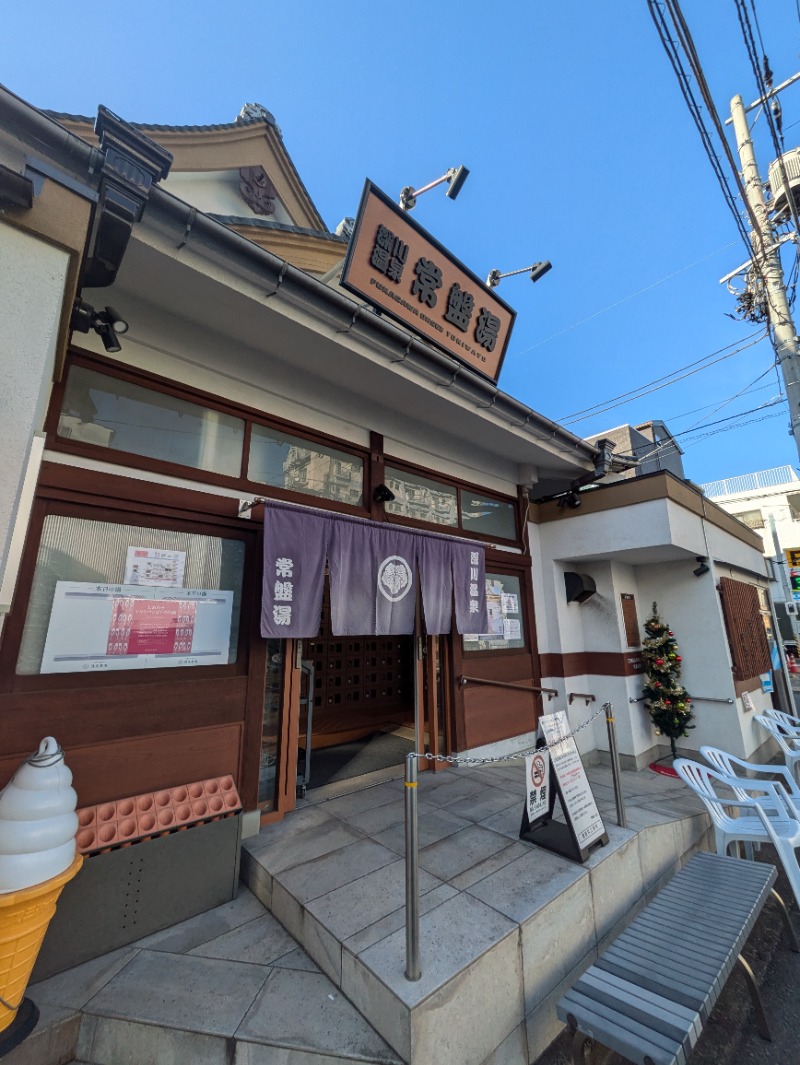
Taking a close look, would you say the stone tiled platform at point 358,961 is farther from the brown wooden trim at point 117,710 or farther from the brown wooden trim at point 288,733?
the brown wooden trim at point 117,710

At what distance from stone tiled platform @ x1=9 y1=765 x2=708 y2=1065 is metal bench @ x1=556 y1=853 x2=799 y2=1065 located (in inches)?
12.4

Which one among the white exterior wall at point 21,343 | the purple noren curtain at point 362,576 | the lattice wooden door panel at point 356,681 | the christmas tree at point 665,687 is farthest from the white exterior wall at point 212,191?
the christmas tree at point 665,687

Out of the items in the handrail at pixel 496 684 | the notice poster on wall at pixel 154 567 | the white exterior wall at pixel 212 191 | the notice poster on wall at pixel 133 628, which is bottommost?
the handrail at pixel 496 684

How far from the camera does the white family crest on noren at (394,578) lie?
4.73 m

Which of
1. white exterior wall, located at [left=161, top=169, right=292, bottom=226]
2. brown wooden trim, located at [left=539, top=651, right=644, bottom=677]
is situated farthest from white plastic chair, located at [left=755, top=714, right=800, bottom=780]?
white exterior wall, located at [left=161, top=169, right=292, bottom=226]

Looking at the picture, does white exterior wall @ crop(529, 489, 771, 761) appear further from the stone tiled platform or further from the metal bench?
the metal bench

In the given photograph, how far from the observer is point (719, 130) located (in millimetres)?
5031

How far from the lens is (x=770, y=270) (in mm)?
7387

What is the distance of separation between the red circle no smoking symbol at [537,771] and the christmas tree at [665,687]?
4255mm

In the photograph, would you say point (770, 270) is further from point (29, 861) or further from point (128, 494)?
point (29, 861)

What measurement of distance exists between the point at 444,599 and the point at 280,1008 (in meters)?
3.72

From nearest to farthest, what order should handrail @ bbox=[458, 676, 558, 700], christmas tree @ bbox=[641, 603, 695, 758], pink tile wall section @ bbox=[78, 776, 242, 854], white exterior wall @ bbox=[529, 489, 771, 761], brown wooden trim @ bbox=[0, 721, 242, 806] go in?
pink tile wall section @ bbox=[78, 776, 242, 854], brown wooden trim @ bbox=[0, 721, 242, 806], handrail @ bbox=[458, 676, 558, 700], white exterior wall @ bbox=[529, 489, 771, 761], christmas tree @ bbox=[641, 603, 695, 758]

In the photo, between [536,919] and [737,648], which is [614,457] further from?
[536,919]

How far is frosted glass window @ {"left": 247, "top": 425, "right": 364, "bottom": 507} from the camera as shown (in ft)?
14.7
